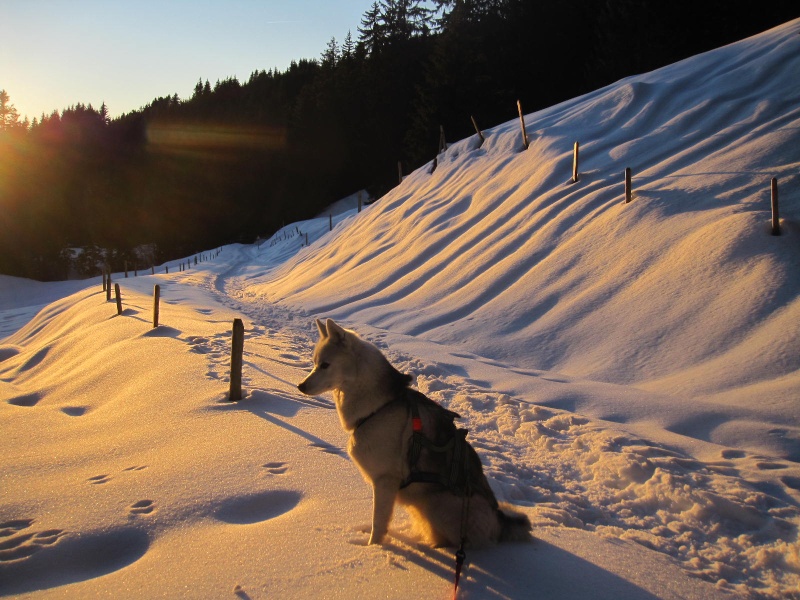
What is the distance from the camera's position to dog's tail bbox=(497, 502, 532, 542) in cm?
316

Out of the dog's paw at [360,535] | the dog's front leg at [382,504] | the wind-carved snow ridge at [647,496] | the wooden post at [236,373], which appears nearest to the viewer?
the dog's front leg at [382,504]

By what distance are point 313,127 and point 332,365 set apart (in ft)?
204

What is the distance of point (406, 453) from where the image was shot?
10.2 feet

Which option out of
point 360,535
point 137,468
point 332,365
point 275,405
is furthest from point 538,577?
point 275,405

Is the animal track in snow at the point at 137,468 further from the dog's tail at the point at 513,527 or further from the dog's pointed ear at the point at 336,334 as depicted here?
the dog's tail at the point at 513,527

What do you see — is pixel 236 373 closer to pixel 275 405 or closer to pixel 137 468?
pixel 275 405

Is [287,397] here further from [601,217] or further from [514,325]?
[601,217]

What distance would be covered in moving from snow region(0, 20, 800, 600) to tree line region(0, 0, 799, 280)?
63.8 ft

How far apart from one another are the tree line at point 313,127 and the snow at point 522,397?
63.8 feet

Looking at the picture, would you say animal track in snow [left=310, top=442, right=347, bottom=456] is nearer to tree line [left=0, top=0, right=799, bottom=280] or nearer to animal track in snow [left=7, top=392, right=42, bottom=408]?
animal track in snow [left=7, top=392, right=42, bottom=408]

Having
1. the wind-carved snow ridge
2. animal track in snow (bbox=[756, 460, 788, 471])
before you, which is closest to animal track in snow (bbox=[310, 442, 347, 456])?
the wind-carved snow ridge

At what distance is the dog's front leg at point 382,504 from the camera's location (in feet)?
10.2

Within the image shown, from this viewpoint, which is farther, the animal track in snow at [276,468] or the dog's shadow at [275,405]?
the dog's shadow at [275,405]

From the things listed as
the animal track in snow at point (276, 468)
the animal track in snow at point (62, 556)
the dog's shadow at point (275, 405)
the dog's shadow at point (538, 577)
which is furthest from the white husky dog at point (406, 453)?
the dog's shadow at point (275, 405)
